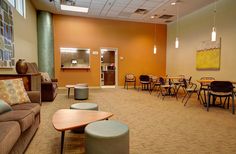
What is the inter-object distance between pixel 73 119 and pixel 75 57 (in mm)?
6759

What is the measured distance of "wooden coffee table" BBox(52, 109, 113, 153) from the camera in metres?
1.99

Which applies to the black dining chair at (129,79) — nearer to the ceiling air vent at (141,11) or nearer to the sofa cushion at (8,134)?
the ceiling air vent at (141,11)

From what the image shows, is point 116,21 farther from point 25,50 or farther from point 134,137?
point 134,137

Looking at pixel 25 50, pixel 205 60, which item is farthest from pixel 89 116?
pixel 205 60

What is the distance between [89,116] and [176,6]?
6.25 meters

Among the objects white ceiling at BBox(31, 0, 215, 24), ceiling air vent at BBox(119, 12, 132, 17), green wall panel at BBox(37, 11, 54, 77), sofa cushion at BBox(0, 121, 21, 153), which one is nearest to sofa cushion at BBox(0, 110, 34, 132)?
sofa cushion at BBox(0, 121, 21, 153)

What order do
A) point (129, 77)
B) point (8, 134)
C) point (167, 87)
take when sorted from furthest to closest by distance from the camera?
1. point (129, 77)
2. point (167, 87)
3. point (8, 134)

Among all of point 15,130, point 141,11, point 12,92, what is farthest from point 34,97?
point 141,11

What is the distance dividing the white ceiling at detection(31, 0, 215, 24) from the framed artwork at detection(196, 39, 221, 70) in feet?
5.36

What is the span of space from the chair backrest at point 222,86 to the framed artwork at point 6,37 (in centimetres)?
528

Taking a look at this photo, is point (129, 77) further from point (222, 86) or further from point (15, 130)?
point (15, 130)

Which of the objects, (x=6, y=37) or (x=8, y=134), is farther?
(x=6, y=37)

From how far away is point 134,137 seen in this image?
2719 millimetres

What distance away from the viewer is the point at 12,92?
2.76 m
